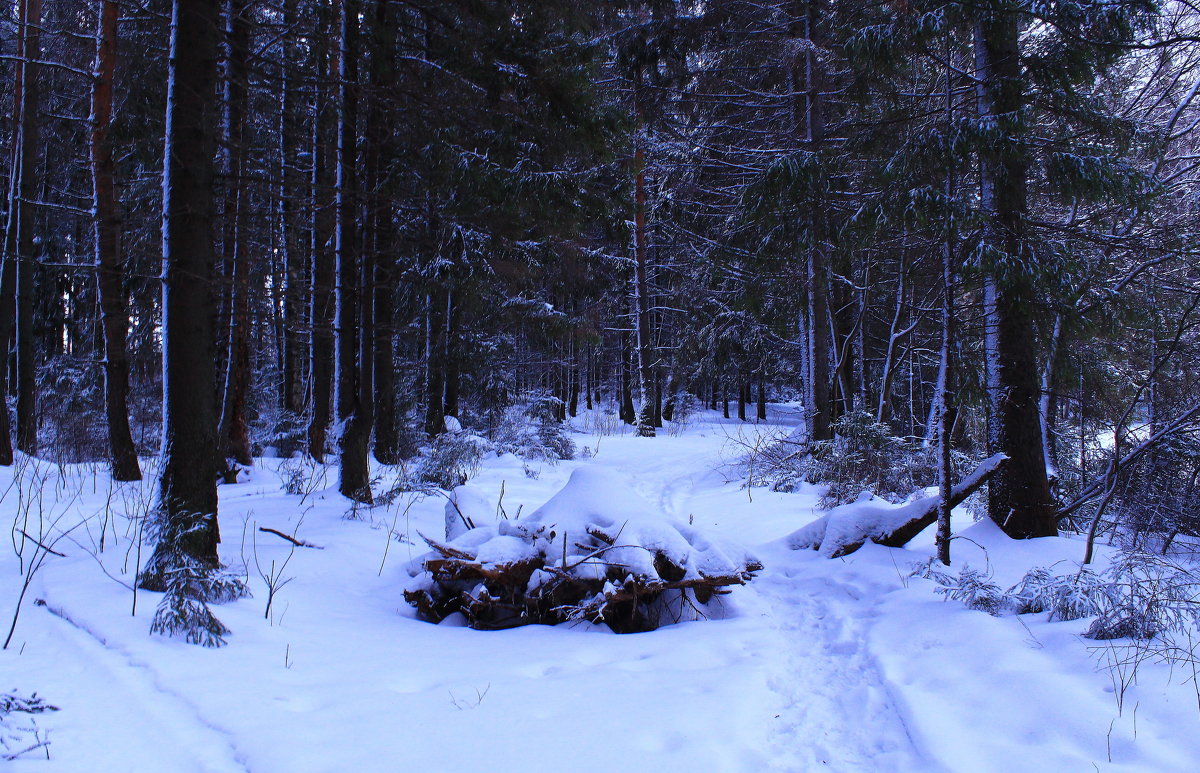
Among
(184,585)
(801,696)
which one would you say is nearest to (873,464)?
(801,696)

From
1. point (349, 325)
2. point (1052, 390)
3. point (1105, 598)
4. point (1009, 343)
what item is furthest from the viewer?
point (349, 325)

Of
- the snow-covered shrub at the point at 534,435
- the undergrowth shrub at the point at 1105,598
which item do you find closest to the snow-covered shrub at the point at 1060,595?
the undergrowth shrub at the point at 1105,598

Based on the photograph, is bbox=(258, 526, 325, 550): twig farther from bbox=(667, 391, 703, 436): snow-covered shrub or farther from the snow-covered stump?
bbox=(667, 391, 703, 436): snow-covered shrub

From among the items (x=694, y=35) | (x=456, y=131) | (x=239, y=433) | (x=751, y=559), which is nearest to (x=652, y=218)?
(x=694, y=35)

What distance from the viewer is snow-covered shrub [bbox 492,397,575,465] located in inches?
504

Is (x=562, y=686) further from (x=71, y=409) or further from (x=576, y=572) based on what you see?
(x=71, y=409)

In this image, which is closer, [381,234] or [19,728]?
[19,728]

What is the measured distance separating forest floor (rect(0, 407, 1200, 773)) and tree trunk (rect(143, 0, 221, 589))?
23.7 inches

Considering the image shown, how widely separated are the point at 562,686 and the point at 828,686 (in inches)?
53.4

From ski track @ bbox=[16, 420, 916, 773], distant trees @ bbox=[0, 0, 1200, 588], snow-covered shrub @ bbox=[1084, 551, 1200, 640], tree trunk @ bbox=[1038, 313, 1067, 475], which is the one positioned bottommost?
ski track @ bbox=[16, 420, 916, 773]

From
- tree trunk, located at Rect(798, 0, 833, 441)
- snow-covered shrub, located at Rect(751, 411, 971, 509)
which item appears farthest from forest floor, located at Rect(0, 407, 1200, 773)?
tree trunk, located at Rect(798, 0, 833, 441)

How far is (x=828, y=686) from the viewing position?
10.0 feet

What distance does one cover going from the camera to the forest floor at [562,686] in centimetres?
223

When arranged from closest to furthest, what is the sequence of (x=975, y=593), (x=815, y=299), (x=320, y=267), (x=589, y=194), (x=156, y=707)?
(x=156, y=707) < (x=975, y=593) < (x=589, y=194) < (x=320, y=267) < (x=815, y=299)
